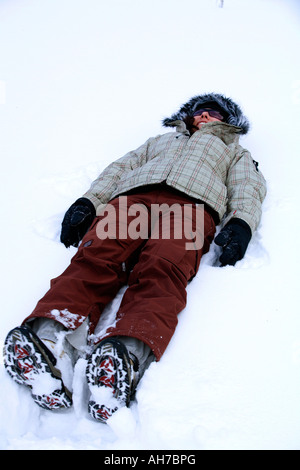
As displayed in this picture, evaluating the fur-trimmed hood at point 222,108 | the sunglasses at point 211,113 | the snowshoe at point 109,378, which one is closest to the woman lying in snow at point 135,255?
the snowshoe at point 109,378

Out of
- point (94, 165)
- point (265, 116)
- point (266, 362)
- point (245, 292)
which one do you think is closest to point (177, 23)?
point (265, 116)

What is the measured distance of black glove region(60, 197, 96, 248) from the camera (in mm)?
1659

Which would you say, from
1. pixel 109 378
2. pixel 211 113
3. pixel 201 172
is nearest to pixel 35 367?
pixel 109 378

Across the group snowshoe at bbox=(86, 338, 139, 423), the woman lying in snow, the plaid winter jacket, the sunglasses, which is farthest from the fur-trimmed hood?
snowshoe at bbox=(86, 338, 139, 423)

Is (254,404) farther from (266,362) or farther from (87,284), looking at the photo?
(87,284)

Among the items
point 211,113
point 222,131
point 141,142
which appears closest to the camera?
point 222,131

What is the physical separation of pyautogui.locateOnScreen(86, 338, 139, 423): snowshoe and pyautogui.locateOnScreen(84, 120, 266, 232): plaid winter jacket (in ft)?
3.00

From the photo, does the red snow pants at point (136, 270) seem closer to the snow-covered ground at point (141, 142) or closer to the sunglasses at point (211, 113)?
the snow-covered ground at point (141, 142)

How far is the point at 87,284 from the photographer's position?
3.92 ft

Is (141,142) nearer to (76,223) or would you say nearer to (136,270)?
(76,223)

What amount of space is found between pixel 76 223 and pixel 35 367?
837 millimetres

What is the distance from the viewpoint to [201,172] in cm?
169

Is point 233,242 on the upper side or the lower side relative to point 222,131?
lower

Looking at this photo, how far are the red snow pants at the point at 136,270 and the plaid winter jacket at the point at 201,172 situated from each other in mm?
88
